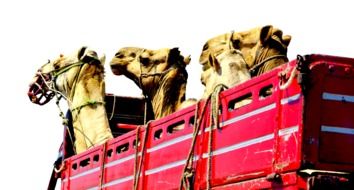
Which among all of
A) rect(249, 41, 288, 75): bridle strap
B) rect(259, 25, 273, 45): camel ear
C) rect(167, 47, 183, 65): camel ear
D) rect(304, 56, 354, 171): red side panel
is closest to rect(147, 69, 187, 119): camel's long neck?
rect(167, 47, 183, 65): camel ear

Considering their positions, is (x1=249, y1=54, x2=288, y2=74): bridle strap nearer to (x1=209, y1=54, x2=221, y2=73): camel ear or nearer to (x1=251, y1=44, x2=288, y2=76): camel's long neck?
(x1=251, y1=44, x2=288, y2=76): camel's long neck

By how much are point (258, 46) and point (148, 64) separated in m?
1.90

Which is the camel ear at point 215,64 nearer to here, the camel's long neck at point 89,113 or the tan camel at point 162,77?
the tan camel at point 162,77

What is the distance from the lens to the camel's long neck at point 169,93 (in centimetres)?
933

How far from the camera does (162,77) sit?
941 cm

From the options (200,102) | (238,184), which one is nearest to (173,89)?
(200,102)

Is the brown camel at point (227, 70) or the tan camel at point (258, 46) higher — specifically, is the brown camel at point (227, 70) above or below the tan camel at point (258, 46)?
below

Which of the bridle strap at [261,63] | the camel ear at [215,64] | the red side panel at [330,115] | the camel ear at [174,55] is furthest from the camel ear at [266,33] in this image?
the red side panel at [330,115]

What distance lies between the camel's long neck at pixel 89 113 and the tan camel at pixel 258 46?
2519 millimetres

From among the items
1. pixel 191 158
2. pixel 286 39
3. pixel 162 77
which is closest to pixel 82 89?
pixel 162 77

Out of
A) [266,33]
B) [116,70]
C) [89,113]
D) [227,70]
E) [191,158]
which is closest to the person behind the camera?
[191,158]

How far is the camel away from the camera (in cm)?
1056

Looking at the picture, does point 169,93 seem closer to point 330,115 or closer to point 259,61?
point 259,61

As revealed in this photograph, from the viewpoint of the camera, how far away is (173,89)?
30.9 ft
